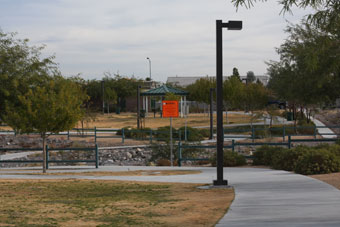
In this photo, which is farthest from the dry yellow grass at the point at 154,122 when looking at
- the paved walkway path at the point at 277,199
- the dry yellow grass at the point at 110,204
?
the dry yellow grass at the point at 110,204

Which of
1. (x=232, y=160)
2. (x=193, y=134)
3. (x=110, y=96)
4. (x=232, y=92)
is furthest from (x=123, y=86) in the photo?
(x=232, y=160)

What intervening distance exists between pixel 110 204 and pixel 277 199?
12.2ft

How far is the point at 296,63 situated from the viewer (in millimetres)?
39594

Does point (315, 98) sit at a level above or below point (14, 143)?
above

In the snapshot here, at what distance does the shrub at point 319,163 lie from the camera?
19.5m

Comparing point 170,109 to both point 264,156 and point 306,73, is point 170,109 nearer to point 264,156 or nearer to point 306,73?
point 264,156

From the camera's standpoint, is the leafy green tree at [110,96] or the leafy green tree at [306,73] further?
the leafy green tree at [110,96]

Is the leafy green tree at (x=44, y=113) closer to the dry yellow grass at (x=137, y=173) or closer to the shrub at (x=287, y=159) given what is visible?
the dry yellow grass at (x=137, y=173)

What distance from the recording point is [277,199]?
522 inches

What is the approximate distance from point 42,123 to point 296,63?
20687 mm

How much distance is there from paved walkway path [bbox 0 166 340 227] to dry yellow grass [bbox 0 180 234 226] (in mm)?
487

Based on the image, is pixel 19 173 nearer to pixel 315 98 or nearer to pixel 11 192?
pixel 11 192

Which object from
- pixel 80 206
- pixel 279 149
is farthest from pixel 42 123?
pixel 80 206

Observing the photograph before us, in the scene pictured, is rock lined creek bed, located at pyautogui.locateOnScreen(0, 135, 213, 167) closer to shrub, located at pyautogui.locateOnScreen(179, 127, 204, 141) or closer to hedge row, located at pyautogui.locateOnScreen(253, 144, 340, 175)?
shrub, located at pyautogui.locateOnScreen(179, 127, 204, 141)
